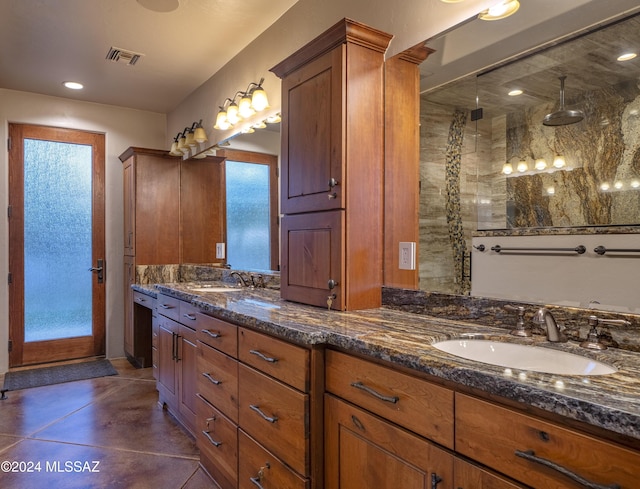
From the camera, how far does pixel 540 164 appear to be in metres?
1.44

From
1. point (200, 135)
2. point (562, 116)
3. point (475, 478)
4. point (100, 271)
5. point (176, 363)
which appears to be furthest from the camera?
point (100, 271)

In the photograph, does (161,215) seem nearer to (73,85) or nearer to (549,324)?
(73,85)

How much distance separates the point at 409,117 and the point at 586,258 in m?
0.98

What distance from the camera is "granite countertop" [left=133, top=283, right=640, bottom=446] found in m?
0.80

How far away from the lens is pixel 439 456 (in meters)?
1.07

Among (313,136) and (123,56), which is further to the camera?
(123,56)

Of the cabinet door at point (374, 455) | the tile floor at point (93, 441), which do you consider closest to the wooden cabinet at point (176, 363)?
the tile floor at point (93, 441)

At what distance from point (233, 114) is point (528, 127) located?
223 cm

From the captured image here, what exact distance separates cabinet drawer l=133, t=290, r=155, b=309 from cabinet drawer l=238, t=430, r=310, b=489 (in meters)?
1.89

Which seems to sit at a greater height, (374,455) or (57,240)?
(57,240)

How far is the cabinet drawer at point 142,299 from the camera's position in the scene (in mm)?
3486

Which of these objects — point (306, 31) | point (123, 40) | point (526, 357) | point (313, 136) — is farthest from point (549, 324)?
point (123, 40)

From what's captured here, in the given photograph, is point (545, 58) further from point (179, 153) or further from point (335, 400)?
point (179, 153)

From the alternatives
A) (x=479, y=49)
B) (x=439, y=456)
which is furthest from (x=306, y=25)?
(x=439, y=456)
